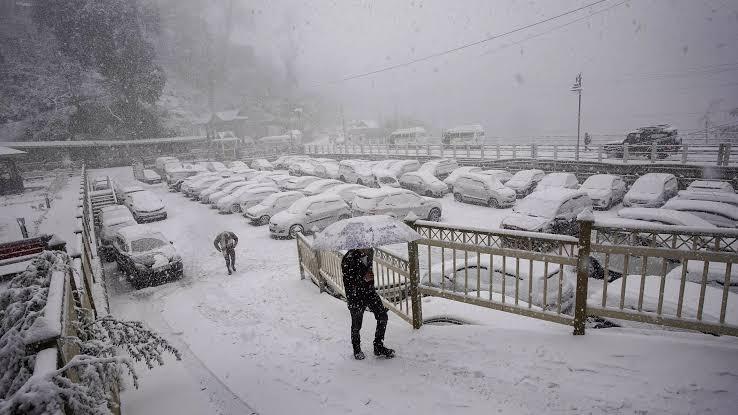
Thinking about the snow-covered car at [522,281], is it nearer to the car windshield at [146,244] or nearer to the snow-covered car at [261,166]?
the car windshield at [146,244]

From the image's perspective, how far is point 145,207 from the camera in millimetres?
18188

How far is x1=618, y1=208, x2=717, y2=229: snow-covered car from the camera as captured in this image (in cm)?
924

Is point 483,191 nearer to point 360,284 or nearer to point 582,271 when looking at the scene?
point 582,271

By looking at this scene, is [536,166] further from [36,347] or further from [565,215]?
[36,347]

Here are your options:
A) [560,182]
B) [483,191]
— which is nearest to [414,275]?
[483,191]

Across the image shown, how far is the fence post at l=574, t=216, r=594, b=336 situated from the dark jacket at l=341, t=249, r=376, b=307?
7.93 feet

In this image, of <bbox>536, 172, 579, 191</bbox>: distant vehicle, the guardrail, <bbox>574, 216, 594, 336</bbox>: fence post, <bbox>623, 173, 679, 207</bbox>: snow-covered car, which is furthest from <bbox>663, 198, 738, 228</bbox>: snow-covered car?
<bbox>574, 216, 594, 336</bbox>: fence post

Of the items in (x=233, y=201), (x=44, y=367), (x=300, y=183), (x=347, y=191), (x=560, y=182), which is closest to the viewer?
(x=44, y=367)

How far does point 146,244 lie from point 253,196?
8.03m

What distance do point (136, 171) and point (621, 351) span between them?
4028 cm

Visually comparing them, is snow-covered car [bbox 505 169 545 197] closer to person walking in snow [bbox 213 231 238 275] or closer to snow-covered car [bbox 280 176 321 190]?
snow-covered car [bbox 280 176 321 190]

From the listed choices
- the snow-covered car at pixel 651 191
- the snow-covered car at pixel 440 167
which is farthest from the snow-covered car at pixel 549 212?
the snow-covered car at pixel 440 167

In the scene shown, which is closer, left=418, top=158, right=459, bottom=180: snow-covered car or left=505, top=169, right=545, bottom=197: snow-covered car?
left=505, top=169, right=545, bottom=197: snow-covered car

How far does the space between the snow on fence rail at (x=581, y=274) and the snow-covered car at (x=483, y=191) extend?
9.03 m
